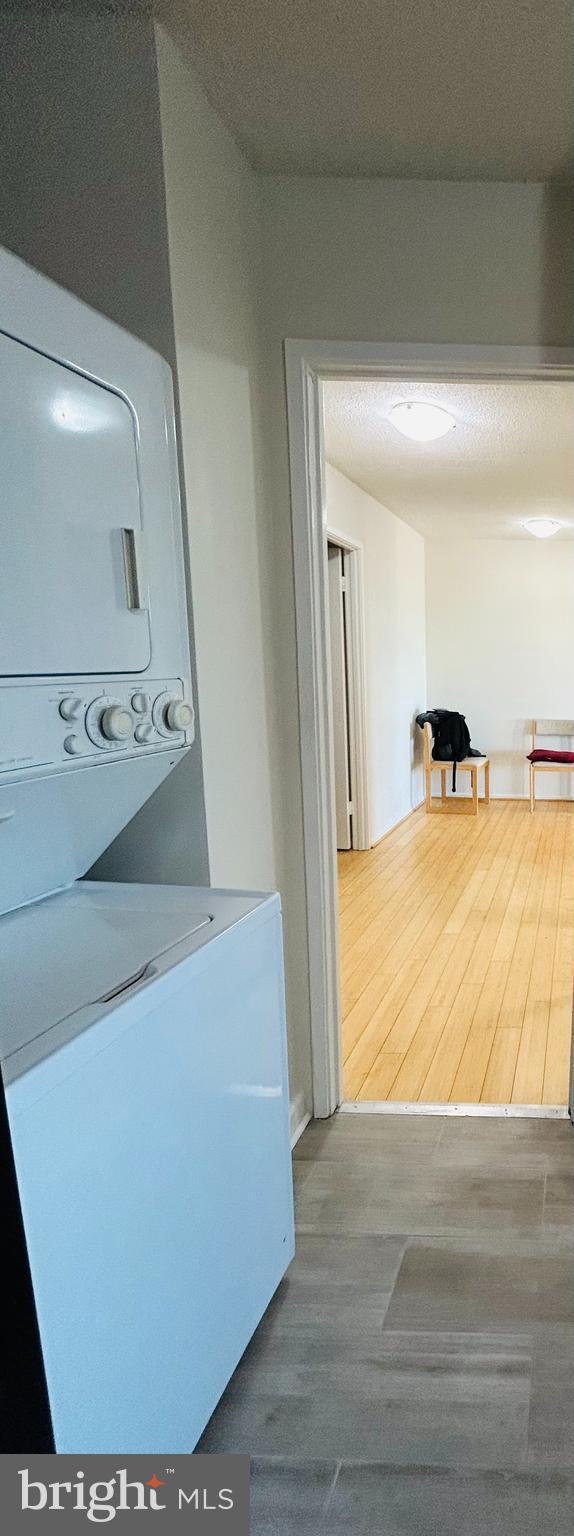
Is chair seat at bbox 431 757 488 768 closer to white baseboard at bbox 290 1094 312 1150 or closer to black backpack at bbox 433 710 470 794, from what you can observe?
black backpack at bbox 433 710 470 794

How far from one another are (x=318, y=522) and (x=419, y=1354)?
1.77 m

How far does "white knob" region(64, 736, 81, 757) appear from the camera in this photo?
118cm

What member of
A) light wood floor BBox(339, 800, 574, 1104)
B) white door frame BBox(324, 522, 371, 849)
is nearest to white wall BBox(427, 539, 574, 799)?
light wood floor BBox(339, 800, 574, 1104)

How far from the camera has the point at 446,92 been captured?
69.8 inches

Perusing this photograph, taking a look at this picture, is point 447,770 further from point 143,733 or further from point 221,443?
point 143,733

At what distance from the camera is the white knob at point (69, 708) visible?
1177 mm

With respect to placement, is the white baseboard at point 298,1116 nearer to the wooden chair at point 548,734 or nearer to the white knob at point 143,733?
the white knob at point 143,733

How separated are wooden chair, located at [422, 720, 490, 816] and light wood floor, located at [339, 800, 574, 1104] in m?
0.90

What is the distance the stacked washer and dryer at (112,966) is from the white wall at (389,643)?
3.47 meters

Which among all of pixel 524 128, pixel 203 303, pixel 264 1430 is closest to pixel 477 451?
pixel 524 128

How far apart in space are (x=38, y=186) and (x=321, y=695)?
4.00 ft

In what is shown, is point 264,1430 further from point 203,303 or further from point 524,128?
point 524,128

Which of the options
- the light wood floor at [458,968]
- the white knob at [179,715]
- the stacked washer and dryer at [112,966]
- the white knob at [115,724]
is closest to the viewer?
the stacked washer and dryer at [112,966]

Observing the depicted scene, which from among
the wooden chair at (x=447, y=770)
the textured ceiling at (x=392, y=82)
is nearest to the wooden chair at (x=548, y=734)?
the wooden chair at (x=447, y=770)
